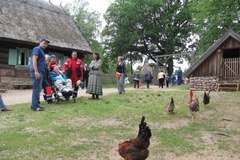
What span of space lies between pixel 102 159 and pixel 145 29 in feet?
131

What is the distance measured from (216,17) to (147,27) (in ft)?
70.7

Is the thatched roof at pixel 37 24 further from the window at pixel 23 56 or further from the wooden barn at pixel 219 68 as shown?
the wooden barn at pixel 219 68

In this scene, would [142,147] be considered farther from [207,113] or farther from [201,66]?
[201,66]

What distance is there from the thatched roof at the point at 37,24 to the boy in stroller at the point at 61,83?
10699 millimetres

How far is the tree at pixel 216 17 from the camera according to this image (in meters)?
23.0

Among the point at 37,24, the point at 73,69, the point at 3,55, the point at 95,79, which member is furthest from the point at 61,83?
the point at 37,24

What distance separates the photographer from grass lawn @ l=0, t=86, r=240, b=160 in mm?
6449

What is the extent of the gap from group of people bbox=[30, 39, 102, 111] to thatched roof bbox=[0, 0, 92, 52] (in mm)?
10470

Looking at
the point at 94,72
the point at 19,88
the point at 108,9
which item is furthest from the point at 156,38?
the point at 94,72

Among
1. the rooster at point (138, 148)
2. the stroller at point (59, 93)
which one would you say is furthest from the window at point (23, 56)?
the rooster at point (138, 148)

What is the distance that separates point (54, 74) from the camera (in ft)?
38.8

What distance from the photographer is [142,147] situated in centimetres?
536

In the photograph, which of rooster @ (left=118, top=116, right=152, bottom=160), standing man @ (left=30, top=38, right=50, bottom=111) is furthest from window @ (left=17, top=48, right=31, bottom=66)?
rooster @ (left=118, top=116, right=152, bottom=160)

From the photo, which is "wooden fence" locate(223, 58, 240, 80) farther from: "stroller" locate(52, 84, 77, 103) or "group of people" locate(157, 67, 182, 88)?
"stroller" locate(52, 84, 77, 103)
